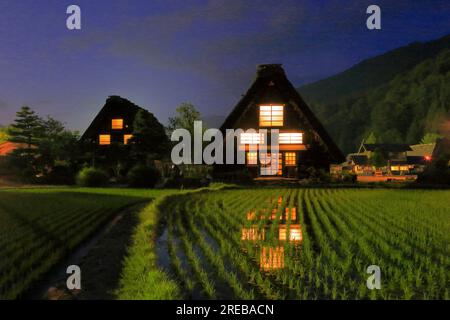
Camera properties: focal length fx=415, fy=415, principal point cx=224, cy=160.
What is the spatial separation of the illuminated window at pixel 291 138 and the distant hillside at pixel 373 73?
90.6m

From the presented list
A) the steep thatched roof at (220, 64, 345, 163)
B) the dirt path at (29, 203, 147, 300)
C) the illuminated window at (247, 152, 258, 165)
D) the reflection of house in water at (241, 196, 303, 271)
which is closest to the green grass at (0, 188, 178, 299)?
the dirt path at (29, 203, 147, 300)

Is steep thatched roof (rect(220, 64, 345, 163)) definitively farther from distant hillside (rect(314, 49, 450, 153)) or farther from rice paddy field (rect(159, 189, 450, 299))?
Answer: distant hillside (rect(314, 49, 450, 153))

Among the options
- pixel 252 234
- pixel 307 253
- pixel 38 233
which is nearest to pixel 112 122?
pixel 38 233

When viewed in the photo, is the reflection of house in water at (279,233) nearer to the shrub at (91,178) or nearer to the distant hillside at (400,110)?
the shrub at (91,178)

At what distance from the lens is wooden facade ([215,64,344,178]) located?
2927 centimetres

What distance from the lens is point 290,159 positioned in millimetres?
29625

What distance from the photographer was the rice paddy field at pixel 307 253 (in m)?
5.39

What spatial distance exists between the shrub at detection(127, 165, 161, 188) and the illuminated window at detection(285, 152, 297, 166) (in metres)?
9.32

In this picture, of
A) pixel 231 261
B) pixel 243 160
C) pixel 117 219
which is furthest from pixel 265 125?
pixel 231 261

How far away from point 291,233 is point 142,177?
1925 centimetres
